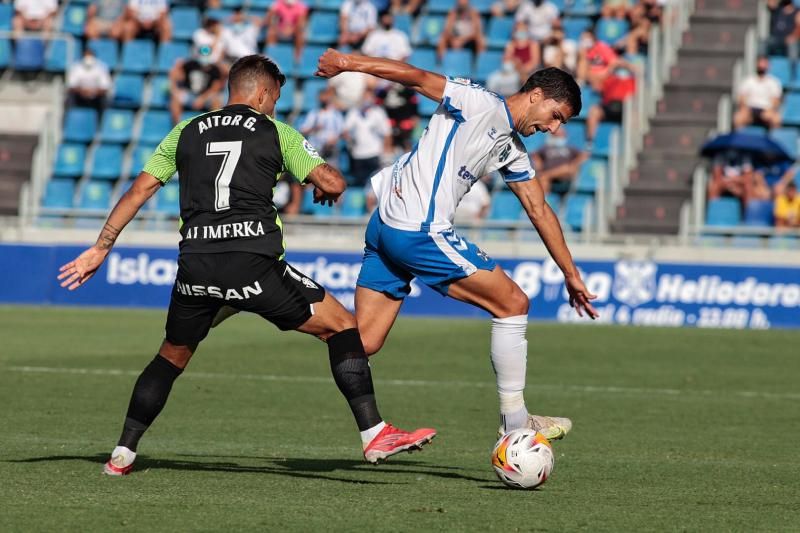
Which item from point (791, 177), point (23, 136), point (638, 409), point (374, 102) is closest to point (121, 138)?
point (23, 136)

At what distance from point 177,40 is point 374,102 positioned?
16.8 feet

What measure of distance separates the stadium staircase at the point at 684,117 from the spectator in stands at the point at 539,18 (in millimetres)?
2291

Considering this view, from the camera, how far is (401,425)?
425 inches

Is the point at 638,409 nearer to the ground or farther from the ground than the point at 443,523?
nearer to the ground

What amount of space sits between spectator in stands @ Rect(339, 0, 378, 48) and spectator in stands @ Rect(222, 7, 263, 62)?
1.60 m

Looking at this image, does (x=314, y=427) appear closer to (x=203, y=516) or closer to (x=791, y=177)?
(x=203, y=516)

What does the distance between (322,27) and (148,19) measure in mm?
3248

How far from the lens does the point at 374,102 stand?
2525 cm

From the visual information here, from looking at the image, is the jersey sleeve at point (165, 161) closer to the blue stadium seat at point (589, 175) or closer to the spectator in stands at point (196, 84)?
the blue stadium seat at point (589, 175)

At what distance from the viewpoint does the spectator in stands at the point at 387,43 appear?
84.3 ft

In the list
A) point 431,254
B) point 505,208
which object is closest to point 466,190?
point 431,254

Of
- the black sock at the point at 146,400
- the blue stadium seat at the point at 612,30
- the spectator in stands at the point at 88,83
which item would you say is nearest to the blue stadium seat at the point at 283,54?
the spectator in stands at the point at 88,83

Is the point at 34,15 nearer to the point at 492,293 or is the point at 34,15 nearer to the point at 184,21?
the point at 184,21

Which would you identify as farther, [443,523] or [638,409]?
[638,409]
